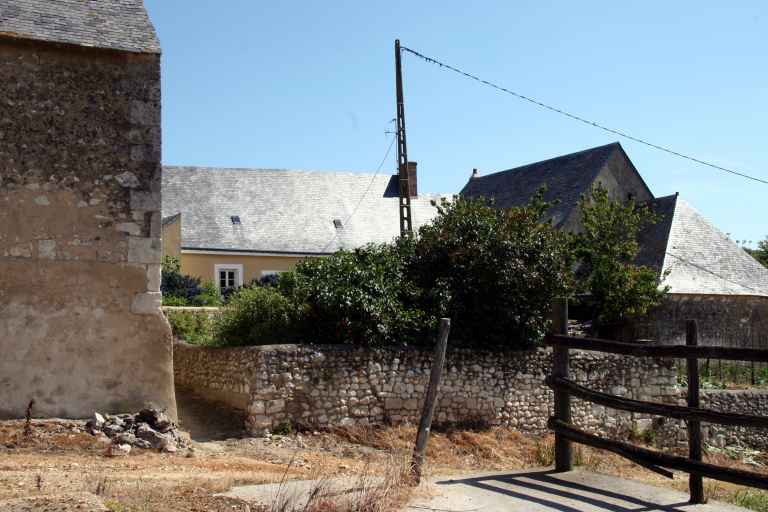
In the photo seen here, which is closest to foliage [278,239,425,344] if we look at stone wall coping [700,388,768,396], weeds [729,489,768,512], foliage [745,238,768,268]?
weeds [729,489,768,512]

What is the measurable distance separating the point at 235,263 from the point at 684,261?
15064mm

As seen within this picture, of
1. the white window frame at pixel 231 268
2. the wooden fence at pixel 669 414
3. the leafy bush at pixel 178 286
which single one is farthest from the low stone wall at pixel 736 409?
the white window frame at pixel 231 268

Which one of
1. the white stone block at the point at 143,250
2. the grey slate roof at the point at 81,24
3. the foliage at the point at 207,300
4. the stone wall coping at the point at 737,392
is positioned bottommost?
the stone wall coping at the point at 737,392

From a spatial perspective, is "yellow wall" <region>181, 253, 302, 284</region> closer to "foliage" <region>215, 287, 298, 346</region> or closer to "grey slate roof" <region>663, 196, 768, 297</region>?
"grey slate roof" <region>663, 196, 768, 297</region>

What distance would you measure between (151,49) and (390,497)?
263 inches

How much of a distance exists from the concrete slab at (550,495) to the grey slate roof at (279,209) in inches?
872

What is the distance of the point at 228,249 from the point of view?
2875 centimetres

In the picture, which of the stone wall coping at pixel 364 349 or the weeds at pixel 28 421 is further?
the stone wall coping at pixel 364 349

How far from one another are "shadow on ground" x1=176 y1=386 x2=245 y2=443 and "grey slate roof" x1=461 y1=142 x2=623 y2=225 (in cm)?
1535

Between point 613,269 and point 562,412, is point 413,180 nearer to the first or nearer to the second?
point 613,269

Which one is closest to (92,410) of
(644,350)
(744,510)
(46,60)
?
(46,60)

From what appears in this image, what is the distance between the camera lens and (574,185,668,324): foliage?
21.3 meters

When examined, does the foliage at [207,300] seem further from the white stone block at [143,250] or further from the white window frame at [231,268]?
the white stone block at [143,250]

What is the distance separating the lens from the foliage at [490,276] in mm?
14672
